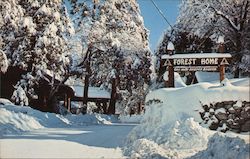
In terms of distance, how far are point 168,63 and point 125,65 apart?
61.2ft

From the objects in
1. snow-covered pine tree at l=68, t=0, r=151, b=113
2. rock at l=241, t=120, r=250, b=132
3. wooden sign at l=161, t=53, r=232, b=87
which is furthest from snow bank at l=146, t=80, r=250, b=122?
snow-covered pine tree at l=68, t=0, r=151, b=113

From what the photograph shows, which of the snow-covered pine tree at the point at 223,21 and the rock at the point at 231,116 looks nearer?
the rock at the point at 231,116

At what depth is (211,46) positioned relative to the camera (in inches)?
850

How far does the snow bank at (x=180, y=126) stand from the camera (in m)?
8.56

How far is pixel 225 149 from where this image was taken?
24.6 feet

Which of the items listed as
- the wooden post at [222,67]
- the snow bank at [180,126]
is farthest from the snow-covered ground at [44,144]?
the wooden post at [222,67]

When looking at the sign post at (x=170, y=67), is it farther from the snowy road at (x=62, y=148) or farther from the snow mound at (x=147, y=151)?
the snow mound at (x=147, y=151)

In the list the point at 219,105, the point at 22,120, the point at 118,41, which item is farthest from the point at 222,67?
the point at 118,41

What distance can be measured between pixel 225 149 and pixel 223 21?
13280 mm

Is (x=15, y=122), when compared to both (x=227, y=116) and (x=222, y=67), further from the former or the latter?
(x=227, y=116)

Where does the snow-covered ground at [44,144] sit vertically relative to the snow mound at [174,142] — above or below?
below

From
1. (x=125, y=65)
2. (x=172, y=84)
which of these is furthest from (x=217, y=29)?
(x=125, y=65)

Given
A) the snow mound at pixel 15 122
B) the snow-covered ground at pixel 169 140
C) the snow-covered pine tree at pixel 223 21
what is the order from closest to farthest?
the snow-covered ground at pixel 169 140 < the snow mound at pixel 15 122 < the snow-covered pine tree at pixel 223 21

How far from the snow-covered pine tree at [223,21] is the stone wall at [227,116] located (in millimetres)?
5477
